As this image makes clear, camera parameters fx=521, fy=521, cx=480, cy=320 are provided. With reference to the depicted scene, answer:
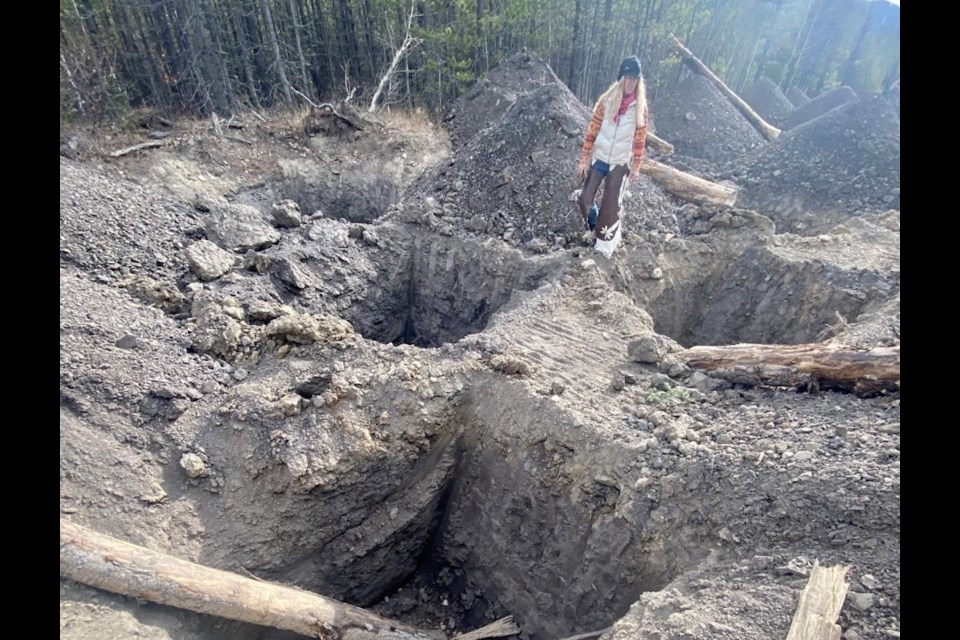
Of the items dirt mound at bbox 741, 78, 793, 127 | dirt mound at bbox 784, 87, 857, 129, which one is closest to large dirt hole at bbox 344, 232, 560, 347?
dirt mound at bbox 784, 87, 857, 129

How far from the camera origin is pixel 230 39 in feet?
34.4

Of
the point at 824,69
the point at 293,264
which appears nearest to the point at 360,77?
the point at 293,264

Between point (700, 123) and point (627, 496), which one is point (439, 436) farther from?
point (700, 123)

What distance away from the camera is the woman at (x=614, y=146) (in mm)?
5113

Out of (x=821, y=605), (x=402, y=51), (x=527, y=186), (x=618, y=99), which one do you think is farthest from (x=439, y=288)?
(x=402, y=51)

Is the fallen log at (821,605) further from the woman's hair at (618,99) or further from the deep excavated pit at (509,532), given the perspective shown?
the woman's hair at (618,99)

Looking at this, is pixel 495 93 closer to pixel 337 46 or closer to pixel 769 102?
pixel 337 46

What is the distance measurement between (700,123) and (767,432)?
1112 centimetres

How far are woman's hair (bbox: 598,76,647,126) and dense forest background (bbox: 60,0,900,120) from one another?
6.79 metres

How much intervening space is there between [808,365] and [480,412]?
2.72 m

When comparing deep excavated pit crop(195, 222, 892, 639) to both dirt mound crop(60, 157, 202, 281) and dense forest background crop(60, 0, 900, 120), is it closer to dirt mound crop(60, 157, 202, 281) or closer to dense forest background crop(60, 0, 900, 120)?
dirt mound crop(60, 157, 202, 281)

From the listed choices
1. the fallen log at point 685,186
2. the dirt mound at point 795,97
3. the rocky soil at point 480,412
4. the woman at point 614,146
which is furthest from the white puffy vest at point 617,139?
the dirt mound at point 795,97

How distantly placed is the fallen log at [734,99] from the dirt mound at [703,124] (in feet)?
0.87

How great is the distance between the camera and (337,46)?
11.7m
